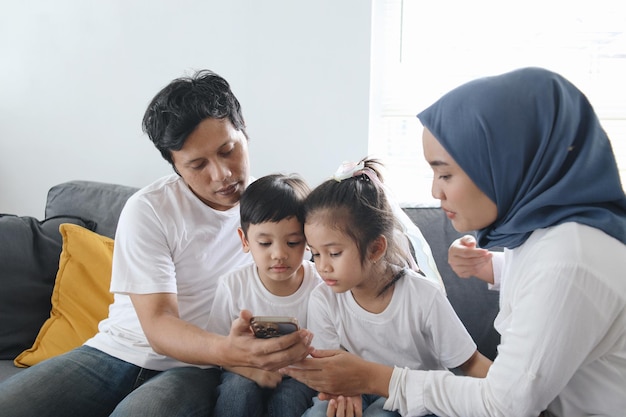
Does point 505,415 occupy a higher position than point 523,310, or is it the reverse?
point 523,310

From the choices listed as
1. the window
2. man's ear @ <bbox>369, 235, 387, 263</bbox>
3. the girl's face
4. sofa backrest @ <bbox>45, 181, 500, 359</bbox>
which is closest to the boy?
the girl's face

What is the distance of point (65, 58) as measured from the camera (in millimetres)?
2854

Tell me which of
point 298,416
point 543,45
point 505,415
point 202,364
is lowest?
point 298,416

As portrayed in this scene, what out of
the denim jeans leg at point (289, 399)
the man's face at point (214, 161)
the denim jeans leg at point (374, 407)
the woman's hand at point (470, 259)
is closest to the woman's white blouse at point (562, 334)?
the denim jeans leg at point (374, 407)

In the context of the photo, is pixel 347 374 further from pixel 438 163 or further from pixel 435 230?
pixel 435 230

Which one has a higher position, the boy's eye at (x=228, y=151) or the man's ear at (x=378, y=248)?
the boy's eye at (x=228, y=151)

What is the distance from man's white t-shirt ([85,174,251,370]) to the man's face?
0.08m

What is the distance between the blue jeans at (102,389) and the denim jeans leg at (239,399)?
0.15 feet

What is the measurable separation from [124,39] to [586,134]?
214 centimetres

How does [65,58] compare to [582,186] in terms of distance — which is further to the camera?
[65,58]

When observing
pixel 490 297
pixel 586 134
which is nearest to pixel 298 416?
pixel 490 297

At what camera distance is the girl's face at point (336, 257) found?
5.56 ft

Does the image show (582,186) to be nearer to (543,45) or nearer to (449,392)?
(449,392)

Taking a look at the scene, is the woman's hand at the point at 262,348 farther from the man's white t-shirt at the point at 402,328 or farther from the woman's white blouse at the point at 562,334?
the woman's white blouse at the point at 562,334
